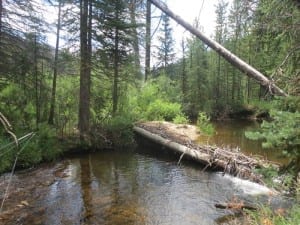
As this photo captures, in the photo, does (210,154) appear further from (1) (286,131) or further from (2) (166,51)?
(2) (166,51)

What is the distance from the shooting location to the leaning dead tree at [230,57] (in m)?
4.25

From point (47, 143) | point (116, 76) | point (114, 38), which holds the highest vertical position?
point (114, 38)

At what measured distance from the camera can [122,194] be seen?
8227 mm

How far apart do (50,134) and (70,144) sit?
4.53 ft

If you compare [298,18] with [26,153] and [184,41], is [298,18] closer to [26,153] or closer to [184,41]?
[26,153]

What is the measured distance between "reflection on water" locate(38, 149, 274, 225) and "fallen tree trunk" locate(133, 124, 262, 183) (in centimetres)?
37

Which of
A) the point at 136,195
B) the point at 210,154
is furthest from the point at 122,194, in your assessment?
the point at 210,154

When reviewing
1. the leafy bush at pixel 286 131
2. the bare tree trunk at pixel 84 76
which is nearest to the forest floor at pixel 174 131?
the bare tree trunk at pixel 84 76

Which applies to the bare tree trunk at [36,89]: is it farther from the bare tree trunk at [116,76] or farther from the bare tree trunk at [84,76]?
the bare tree trunk at [116,76]

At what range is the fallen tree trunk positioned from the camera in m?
9.01

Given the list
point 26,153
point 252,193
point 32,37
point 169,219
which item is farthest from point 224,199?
point 32,37

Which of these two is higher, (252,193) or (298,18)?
(298,18)

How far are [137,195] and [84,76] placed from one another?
6979 mm

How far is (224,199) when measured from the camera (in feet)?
25.2
